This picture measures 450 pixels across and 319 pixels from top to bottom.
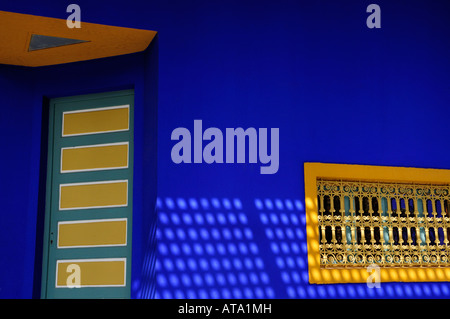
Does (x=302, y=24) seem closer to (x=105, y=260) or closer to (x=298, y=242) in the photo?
(x=298, y=242)

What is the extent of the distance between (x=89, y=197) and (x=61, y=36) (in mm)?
1501

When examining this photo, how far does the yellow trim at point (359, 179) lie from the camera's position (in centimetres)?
486

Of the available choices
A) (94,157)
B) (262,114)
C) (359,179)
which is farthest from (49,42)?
(359,179)

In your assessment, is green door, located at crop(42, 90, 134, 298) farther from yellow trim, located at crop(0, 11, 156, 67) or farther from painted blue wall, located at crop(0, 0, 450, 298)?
yellow trim, located at crop(0, 11, 156, 67)

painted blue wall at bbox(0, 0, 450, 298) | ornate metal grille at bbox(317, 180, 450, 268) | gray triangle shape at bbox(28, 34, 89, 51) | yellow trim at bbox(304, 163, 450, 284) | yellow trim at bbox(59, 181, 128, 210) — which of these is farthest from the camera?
yellow trim at bbox(59, 181, 128, 210)

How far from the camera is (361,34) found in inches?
213

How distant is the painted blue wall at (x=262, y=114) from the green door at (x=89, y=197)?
212 millimetres

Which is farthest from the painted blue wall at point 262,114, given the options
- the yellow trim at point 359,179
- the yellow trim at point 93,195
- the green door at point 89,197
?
the yellow trim at point 93,195

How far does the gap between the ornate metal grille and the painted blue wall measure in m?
0.22

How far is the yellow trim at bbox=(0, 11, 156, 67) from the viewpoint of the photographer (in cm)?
470

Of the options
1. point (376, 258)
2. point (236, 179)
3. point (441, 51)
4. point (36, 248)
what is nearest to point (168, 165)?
point (236, 179)

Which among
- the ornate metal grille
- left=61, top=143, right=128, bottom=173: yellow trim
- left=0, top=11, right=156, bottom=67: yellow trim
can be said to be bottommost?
the ornate metal grille

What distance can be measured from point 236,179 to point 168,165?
0.59 metres

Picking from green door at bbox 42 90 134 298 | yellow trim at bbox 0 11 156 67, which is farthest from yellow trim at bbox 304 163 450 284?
yellow trim at bbox 0 11 156 67
